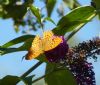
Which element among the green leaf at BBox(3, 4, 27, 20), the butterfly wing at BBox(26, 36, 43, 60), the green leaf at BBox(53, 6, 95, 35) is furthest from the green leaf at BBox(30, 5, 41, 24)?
the green leaf at BBox(3, 4, 27, 20)

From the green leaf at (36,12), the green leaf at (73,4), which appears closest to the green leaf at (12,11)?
the green leaf at (73,4)

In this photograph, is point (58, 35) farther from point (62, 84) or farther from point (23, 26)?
point (23, 26)

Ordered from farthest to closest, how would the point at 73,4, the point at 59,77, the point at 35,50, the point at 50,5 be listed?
the point at 73,4 → the point at 50,5 → the point at 59,77 → the point at 35,50

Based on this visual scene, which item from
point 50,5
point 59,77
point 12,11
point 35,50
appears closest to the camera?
point 35,50

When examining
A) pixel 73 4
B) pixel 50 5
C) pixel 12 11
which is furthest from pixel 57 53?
pixel 12 11

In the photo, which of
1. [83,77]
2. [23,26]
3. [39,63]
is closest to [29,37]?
[39,63]

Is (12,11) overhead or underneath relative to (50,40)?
overhead

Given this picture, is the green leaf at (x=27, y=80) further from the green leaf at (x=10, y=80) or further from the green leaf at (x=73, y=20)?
the green leaf at (x=73, y=20)

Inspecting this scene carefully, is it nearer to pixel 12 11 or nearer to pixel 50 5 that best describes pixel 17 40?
pixel 50 5
